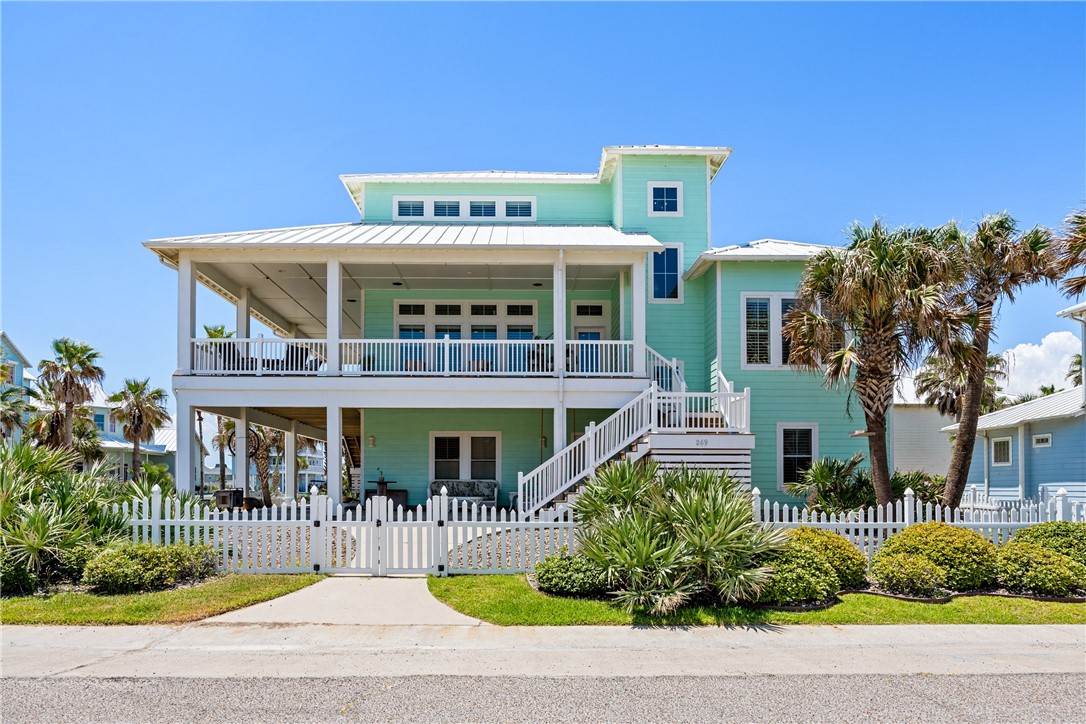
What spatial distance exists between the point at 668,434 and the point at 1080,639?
24.6 feet

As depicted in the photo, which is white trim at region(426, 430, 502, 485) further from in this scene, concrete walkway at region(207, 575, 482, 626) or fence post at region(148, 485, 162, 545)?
fence post at region(148, 485, 162, 545)

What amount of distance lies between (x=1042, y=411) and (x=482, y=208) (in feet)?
53.8

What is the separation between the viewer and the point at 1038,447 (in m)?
22.4

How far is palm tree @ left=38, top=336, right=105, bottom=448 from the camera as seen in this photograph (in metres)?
31.2

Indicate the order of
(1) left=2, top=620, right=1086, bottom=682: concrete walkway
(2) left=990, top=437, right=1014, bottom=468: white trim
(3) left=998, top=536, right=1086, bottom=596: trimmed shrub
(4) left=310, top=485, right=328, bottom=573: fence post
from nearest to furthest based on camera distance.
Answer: (1) left=2, top=620, right=1086, bottom=682: concrete walkway, (3) left=998, top=536, right=1086, bottom=596: trimmed shrub, (4) left=310, top=485, right=328, bottom=573: fence post, (2) left=990, top=437, right=1014, bottom=468: white trim

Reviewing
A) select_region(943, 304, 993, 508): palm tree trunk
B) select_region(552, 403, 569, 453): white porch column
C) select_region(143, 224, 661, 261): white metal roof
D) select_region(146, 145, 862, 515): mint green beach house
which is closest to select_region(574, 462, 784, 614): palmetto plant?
select_region(146, 145, 862, 515): mint green beach house

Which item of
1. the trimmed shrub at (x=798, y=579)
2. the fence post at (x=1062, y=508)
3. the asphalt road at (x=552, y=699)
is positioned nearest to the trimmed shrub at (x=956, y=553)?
the trimmed shrub at (x=798, y=579)

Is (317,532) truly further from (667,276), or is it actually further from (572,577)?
(667,276)

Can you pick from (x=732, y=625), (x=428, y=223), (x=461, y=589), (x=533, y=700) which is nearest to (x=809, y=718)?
(x=533, y=700)

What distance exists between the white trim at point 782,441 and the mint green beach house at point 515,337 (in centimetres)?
6

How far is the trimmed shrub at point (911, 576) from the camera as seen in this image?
10602mm

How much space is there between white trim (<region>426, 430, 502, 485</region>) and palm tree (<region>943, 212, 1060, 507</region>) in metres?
10.9

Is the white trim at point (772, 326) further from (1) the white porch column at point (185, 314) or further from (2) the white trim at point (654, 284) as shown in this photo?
(1) the white porch column at point (185, 314)

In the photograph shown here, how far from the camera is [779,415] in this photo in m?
20.2
